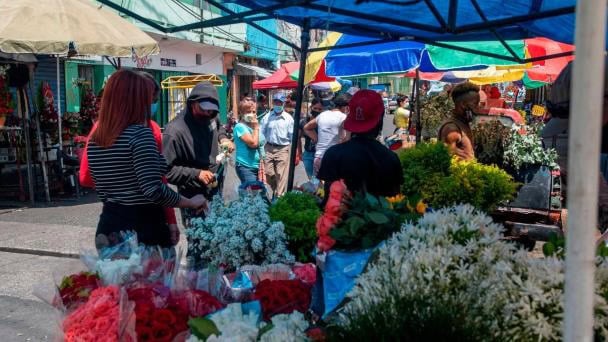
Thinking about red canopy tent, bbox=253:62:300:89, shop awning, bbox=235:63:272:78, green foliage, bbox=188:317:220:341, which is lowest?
green foliage, bbox=188:317:220:341

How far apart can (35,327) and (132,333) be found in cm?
337

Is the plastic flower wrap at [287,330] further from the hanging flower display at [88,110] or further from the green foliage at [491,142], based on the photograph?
the hanging flower display at [88,110]

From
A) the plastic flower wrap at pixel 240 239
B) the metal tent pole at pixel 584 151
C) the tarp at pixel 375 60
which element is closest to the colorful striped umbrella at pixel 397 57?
the tarp at pixel 375 60

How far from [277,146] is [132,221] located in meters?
6.57

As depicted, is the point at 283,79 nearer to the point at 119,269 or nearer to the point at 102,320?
the point at 119,269

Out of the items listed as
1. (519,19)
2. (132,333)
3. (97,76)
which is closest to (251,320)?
(132,333)

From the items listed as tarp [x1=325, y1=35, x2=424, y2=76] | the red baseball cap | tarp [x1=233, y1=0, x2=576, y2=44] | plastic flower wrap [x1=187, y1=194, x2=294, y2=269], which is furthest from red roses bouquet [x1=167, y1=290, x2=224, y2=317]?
tarp [x1=325, y1=35, x2=424, y2=76]

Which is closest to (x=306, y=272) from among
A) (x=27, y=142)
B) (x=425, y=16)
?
(x=425, y=16)

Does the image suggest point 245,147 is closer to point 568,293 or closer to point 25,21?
point 25,21

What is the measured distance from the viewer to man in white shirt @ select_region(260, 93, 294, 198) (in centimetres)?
992

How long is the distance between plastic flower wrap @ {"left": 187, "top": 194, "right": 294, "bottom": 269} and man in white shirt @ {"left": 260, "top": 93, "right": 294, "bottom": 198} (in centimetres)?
627

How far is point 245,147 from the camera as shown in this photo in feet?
28.4

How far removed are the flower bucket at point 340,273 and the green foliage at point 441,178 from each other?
99.8 inches

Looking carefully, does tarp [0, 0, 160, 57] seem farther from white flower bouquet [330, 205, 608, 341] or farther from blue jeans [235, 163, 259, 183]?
white flower bouquet [330, 205, 608, 341]
